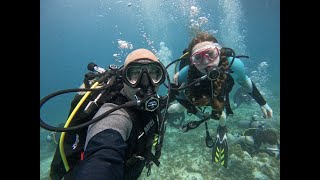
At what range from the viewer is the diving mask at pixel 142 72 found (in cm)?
297

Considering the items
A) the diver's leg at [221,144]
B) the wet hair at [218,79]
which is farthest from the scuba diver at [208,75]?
the diver's leg at [221,144]

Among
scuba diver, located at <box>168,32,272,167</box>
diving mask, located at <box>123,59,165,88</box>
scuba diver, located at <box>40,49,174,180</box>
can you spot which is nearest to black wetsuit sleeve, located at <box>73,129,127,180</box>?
scuba diver, located at <box>40,49,174,180</box>

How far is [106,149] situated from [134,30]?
102217 mm

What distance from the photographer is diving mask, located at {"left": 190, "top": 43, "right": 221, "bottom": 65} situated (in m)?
4.81

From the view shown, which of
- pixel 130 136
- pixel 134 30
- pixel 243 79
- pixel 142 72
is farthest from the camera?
pixel 134 30

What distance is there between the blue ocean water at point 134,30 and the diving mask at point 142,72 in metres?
9.70

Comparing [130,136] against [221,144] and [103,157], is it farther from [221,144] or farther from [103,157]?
[221,144]

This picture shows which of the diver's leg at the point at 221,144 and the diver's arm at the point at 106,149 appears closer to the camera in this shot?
the diver's arm at the point at 106,149

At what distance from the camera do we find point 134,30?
100375mm

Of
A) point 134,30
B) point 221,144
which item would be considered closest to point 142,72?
point 221,144

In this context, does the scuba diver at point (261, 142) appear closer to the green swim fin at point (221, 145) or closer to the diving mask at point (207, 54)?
the green swim fin at point (221, 145)
